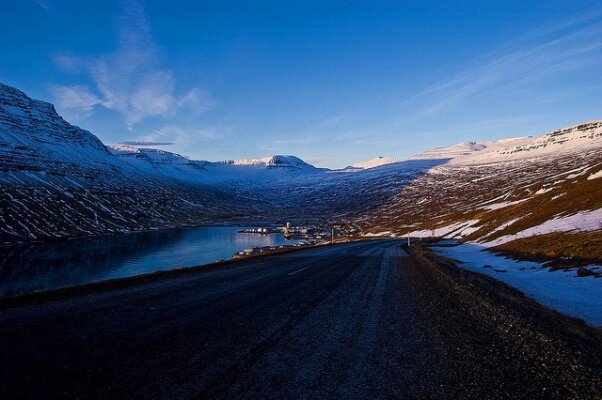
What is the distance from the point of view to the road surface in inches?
182

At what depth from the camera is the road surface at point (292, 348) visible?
4629mm

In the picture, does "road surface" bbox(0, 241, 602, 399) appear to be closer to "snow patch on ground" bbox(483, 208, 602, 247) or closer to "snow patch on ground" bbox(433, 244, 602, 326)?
"snow patch on ground" bbox(433, 244, 602, 326)

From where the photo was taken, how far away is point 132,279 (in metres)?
15.0

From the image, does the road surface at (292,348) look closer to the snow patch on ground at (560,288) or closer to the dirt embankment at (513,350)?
the dirt embankment at (513,350)

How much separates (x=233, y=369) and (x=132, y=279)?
37.6 ft

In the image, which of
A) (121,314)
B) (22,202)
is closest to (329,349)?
(121,314)

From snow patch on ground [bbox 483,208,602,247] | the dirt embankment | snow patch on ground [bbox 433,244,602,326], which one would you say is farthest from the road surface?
snow patch on ground [bbox 483,208,602,247]

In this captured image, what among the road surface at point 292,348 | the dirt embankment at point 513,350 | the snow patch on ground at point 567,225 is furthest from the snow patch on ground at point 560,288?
the snow patch on ground at point 567,225

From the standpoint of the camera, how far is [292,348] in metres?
6.20

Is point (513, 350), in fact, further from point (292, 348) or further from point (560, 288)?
point (560, 288)

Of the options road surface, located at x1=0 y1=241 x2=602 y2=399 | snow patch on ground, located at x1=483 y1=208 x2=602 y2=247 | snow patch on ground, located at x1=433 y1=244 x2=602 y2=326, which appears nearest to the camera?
road surface, located at x1=0 y1=241 x2=602 y2=399

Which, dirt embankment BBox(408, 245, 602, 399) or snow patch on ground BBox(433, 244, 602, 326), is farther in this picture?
snow patch on ground BBox(433, 244, 602, 326)

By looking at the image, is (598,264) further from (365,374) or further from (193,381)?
(193,381)

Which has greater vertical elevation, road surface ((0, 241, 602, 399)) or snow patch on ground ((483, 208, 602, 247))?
snow patch on ground ((483, 208, 602, 247))
